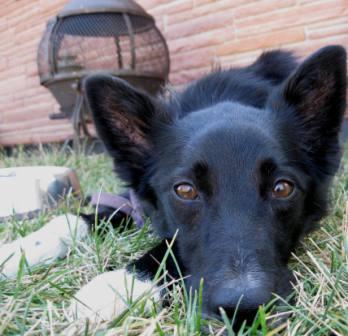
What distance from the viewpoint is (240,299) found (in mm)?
1308

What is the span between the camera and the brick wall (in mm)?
5312

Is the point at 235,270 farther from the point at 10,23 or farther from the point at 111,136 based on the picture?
the point at 10,23

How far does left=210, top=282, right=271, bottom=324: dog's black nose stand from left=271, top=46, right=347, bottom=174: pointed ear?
107 cm

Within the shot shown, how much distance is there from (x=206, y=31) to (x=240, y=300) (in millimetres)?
5593

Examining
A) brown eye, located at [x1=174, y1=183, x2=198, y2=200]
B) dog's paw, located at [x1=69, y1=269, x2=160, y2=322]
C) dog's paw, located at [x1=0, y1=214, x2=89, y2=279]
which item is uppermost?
brown eye, located at [x1=174, y1=183, x2=198, y2=200]

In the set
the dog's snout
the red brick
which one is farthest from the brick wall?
the dog's snout

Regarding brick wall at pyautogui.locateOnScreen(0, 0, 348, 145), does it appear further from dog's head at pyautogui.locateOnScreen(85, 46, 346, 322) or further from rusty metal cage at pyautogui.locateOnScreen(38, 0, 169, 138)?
dog's head at pyautogui.locateOnScreen(85, 46, 346, 322)

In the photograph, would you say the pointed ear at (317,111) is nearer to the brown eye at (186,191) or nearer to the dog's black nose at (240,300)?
the brown eye at (186,191)

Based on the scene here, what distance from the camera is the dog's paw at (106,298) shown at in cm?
147

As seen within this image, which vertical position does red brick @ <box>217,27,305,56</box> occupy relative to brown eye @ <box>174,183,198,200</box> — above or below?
below

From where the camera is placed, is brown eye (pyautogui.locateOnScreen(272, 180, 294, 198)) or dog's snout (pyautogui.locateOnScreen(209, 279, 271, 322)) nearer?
dog's snout (pyautogui.locateOnScreen(209, 279, 271, 322))

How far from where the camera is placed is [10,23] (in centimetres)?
983

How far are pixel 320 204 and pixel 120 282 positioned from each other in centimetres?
115

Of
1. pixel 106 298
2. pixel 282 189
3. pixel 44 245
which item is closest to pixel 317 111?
pixel 282 189
